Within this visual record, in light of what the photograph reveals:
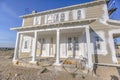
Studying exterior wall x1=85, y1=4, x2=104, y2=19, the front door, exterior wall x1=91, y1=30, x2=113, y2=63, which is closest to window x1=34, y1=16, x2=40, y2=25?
the front door

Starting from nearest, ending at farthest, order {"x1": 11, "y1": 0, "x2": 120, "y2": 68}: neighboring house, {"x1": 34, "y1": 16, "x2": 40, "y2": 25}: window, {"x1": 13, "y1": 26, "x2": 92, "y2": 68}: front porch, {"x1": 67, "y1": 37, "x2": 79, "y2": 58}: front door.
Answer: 1. {"x1": 11, "y1": 0, "x2": 120, "y2": 68}: neighboring house
2. {"x1": 13, "y1": 26, "x2": 92, "y2": 68}: front porch
3. {"x1": 67, "y1": 37, "x2": 79, "y2": 58}: front door
4. {"x1": 34, "y1": 16, "x2": 40, "y2": 25}: window

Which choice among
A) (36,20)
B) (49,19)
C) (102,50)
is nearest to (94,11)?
(102,50)

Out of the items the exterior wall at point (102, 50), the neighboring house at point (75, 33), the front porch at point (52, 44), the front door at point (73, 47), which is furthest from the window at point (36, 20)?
the exterior wall at point (102, 50)

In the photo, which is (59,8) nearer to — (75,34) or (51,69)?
(75,34)

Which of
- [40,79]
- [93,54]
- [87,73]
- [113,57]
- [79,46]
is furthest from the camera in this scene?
[79,46]

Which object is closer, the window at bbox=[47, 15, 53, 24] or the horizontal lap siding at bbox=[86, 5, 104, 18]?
the horizontal lap siding at bbox=[86, 5, 104, 18]

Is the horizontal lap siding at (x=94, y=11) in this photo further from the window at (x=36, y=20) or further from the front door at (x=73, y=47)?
the window at (x=36, y=20)

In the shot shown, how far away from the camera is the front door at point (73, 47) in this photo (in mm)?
10941

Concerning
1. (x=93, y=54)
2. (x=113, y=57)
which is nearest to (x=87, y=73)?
(x=93, y=54)

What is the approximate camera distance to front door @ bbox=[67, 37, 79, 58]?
35.9 ft

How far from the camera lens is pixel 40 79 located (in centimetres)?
611

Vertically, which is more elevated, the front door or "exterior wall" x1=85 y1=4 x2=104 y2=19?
"exterior wall" x1=85 y1=4 x2=104 y2=19

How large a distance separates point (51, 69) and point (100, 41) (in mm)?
5067

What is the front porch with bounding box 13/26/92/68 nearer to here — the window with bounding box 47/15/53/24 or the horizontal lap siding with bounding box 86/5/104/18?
the window with bounding box 47/15/53/24
